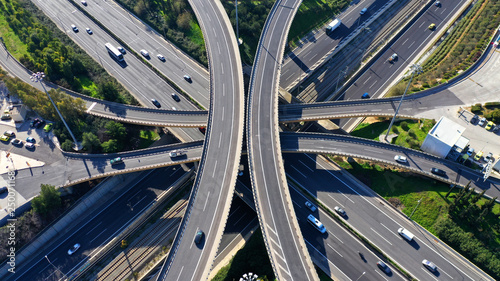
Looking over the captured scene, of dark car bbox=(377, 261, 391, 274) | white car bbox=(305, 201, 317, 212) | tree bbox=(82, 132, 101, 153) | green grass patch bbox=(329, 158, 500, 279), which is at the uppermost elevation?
green grass patch bbox=(329, 158, 500, 279)

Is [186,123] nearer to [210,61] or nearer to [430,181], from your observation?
[210,61]

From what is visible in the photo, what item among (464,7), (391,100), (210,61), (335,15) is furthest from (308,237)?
(464,7)

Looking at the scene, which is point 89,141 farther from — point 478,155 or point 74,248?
point 478,155

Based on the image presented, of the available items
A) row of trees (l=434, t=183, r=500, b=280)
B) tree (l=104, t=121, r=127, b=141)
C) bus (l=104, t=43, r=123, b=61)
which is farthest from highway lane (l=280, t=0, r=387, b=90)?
row of trees (l=434, t=183, r=500, b=280)

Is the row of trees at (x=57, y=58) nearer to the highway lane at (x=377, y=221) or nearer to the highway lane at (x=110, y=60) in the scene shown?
the highway lane at (x=110, y=60)

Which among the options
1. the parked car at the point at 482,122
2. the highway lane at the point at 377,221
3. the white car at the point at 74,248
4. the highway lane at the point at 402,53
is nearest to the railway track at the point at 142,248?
the white car at the point at 74,248

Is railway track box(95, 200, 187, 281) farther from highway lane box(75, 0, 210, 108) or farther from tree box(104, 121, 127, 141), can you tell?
highway lane box(75, 0, 210, 108)
